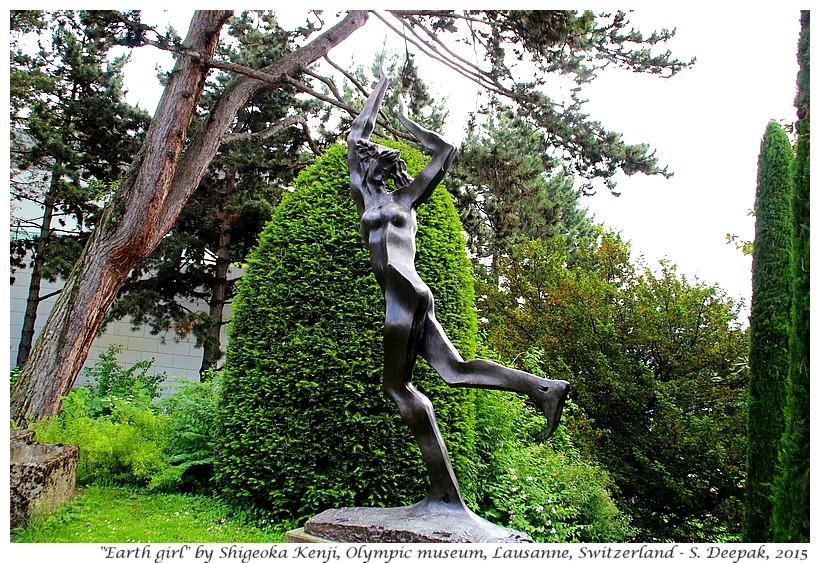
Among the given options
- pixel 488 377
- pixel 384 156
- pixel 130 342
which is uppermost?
pixel 384 156

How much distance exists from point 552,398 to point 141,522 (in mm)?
3259

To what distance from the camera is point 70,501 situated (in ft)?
16.3

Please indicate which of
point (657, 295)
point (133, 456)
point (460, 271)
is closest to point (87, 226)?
point (133, 456)

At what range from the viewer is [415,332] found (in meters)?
3.99

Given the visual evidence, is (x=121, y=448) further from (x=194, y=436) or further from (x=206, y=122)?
(x=206, y=122)

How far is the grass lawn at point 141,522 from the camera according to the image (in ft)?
14.6

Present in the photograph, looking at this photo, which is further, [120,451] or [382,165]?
[120,451]

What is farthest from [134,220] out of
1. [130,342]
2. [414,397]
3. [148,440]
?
[130,342]

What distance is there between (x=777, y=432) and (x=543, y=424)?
9.35 ft

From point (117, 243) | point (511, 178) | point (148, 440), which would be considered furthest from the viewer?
point (511, 178)

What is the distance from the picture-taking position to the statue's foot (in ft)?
11.9

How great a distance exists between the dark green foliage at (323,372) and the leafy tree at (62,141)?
7.22 m

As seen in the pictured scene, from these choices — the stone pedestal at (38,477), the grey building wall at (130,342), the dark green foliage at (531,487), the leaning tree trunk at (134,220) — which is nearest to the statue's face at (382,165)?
the dark green foliage at (531,487)
